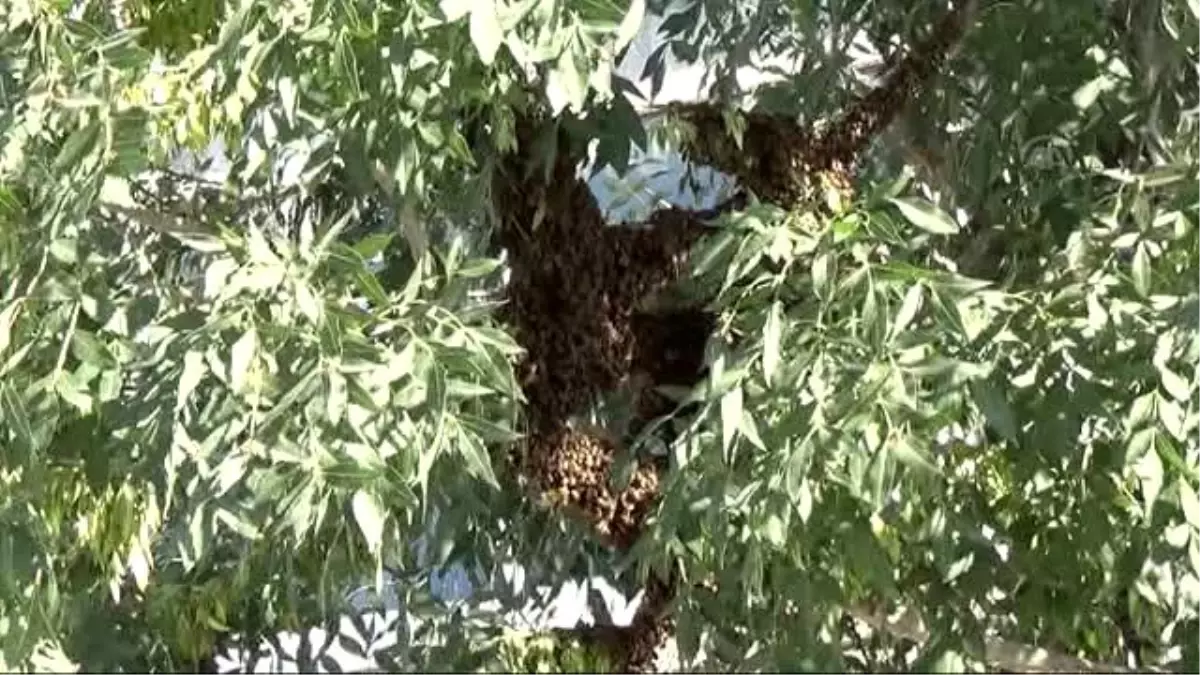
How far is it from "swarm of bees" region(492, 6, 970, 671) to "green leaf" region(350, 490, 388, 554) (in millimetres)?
484

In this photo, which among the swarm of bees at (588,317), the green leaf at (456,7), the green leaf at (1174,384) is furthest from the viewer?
the swarm of bees at (588,317)

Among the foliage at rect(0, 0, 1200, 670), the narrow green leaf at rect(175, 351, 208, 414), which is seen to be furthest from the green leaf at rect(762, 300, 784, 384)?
the narrow green leaf at rect(175, 351, 208, 414)

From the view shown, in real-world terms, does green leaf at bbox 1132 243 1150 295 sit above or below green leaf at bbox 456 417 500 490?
above

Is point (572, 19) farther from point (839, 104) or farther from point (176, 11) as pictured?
point (839, 104)

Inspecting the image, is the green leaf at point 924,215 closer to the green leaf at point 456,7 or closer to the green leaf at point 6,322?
the green leaf at point 456,7

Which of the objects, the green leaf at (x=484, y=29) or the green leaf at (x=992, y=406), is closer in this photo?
the green leaf at (x=484, y=29)

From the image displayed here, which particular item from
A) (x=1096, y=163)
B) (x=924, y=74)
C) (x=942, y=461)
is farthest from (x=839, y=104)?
(x=942, y=461)

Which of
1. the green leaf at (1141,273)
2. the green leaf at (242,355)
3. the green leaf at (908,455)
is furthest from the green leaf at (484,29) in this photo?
the green leaf at (1141,273)

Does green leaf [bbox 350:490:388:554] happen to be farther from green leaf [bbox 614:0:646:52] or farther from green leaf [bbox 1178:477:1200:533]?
green leaf [bbox 1178:477:1200:533]

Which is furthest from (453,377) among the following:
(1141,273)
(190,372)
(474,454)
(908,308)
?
(1141,273)

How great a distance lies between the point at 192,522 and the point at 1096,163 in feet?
2.71

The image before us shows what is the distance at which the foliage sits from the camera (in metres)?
1.25

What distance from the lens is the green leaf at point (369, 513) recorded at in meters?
1.21

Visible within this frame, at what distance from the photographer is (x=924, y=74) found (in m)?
1.85
